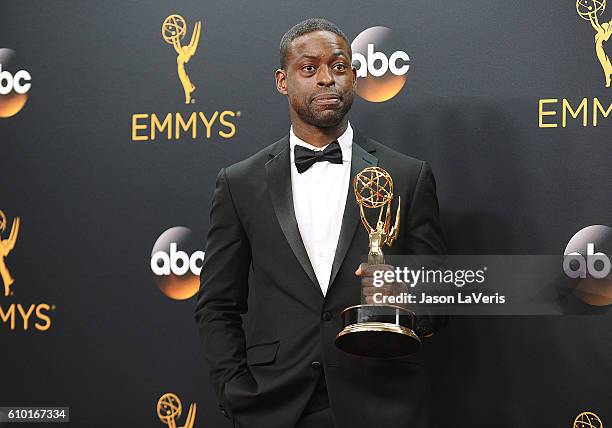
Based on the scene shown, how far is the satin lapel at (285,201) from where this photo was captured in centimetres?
296

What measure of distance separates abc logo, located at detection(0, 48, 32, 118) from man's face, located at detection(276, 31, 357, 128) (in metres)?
1.37

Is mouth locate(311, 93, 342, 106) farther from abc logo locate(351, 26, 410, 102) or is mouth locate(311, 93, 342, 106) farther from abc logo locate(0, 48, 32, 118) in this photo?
abc logo locate(0, 48, 32, 118)

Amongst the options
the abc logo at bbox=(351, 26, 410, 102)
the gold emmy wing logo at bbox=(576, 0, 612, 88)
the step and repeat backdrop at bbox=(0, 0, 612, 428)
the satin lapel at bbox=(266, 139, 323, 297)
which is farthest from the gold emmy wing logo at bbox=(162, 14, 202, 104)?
the gold emmy wing logo at bbox=(576, 0, 612, 88)

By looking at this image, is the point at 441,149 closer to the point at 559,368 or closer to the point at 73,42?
the point at 559,368

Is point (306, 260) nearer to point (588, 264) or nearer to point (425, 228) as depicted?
point (425, 228)

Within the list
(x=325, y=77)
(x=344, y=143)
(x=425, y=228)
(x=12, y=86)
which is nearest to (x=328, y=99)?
(x=325, y=77)

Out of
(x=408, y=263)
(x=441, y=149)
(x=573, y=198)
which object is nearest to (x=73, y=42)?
(x=441, y=149)

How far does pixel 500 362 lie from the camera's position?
3383mm

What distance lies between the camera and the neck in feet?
10.3

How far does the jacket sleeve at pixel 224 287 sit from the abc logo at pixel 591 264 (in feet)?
3.60

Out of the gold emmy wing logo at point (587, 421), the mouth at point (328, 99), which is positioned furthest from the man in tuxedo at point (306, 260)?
the gold emmy wing logo at point (587, 421)

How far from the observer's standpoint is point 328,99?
304 cm

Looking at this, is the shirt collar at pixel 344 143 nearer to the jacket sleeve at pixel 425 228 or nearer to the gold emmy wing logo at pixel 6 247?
the jacket sleeve at pixel 425 228

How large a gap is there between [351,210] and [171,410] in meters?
1.18
